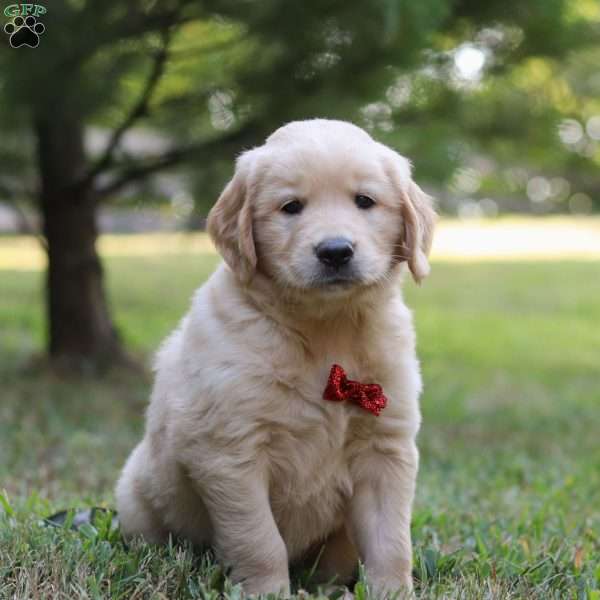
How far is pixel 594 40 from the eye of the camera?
644 cm

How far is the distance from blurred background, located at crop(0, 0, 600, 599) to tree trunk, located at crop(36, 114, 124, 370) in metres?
0.01

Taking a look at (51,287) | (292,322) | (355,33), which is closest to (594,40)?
(355,33)

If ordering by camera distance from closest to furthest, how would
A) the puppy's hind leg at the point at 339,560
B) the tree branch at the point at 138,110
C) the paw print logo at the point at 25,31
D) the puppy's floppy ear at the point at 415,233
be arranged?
the puppy's floppy ear at the point at 415,233
the puppy's hind leg at the point at 339,560
the paw print logo at the point at 25,31
the tree branch at the point at 138,110

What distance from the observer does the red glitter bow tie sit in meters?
2.75

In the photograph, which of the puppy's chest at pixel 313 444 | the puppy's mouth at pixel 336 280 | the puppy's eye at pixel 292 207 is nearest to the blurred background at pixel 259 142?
the puppy's chest at pixel 313 444

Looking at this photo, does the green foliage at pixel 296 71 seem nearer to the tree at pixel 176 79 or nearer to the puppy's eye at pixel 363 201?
the tree at pixel 176 79

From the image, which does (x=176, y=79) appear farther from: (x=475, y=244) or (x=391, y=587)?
(x=475, y=244)

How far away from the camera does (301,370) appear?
2775mm

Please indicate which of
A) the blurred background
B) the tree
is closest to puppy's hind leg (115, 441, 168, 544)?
the blurred background

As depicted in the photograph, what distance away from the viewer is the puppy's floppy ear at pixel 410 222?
2.93 meters

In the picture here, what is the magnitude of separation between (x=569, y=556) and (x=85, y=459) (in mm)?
2578

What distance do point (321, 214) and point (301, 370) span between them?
434 mm

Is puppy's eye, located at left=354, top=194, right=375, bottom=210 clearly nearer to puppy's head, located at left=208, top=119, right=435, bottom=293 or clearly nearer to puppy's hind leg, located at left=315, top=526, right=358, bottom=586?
puppy's head, located at left=208, top=119, right=435, bottom=293

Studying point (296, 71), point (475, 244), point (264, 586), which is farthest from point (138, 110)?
point (475, 244)
